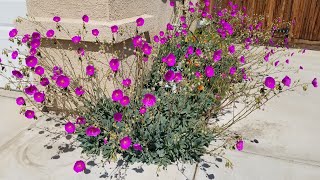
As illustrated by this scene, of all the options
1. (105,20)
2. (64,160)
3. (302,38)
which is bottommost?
(64,160)

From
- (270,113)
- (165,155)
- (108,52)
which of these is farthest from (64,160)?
(270,113)

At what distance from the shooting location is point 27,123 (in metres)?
3.22

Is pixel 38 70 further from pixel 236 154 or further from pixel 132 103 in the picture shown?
pixel 236 154

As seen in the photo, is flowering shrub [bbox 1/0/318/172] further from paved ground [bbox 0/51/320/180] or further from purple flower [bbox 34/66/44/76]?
paved ground [bbox 0/51/320/180]

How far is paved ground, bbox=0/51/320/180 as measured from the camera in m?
2.40

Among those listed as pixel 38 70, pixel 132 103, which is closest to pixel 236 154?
pixel 132 103

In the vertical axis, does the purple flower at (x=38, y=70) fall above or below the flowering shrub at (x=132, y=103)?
above

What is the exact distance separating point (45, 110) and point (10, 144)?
690 mm

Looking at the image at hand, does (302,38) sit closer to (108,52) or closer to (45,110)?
(108,52)

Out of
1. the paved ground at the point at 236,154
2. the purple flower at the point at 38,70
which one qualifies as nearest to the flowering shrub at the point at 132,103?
the purple flower at the point at 38,70

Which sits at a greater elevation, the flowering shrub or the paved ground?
the flowering shrub

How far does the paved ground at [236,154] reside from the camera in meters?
2.40

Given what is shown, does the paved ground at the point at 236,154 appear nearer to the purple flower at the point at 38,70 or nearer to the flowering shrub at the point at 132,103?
the flowering shrub at the point at 132,103

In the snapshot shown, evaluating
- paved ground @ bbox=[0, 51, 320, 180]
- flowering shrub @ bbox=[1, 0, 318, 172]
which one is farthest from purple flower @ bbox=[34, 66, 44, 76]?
paved ground @ bbox=[0, 51, 320, 180]
